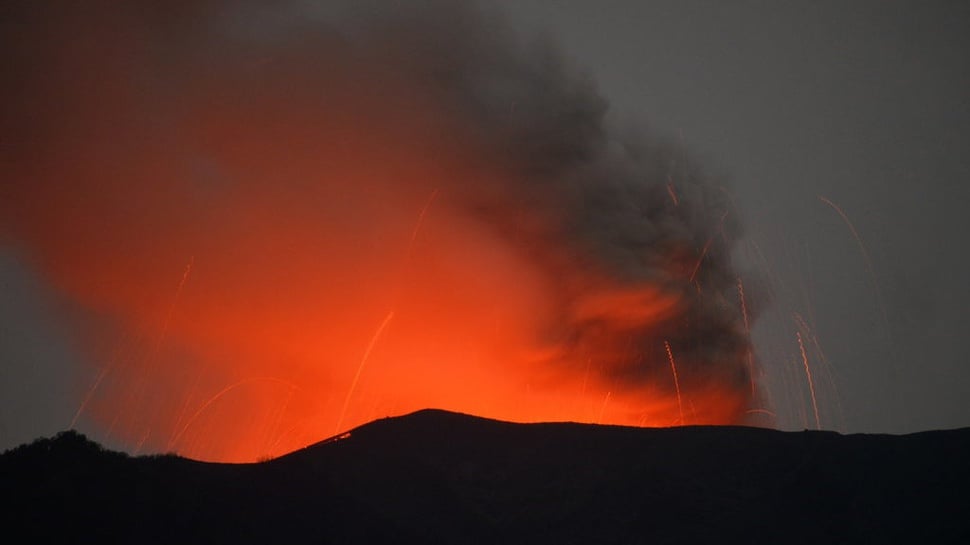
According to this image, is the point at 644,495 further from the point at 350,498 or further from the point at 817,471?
the point at 350,498

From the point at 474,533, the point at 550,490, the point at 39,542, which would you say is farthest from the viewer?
the point at 550,490

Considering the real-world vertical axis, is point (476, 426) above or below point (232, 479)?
above

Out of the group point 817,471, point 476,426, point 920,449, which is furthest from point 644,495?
point 920,449

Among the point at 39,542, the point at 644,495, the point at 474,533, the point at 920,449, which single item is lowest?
the point at 39,542

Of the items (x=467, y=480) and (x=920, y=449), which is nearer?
(x=920, y=449)

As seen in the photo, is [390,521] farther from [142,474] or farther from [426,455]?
[142,474]

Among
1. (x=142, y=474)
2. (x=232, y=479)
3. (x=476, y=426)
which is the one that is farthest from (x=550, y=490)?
(x=142, y=474)

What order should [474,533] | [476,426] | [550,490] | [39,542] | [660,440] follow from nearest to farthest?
[39,542]
[474,533]
[550,490]
[660,440]
[476,426]
